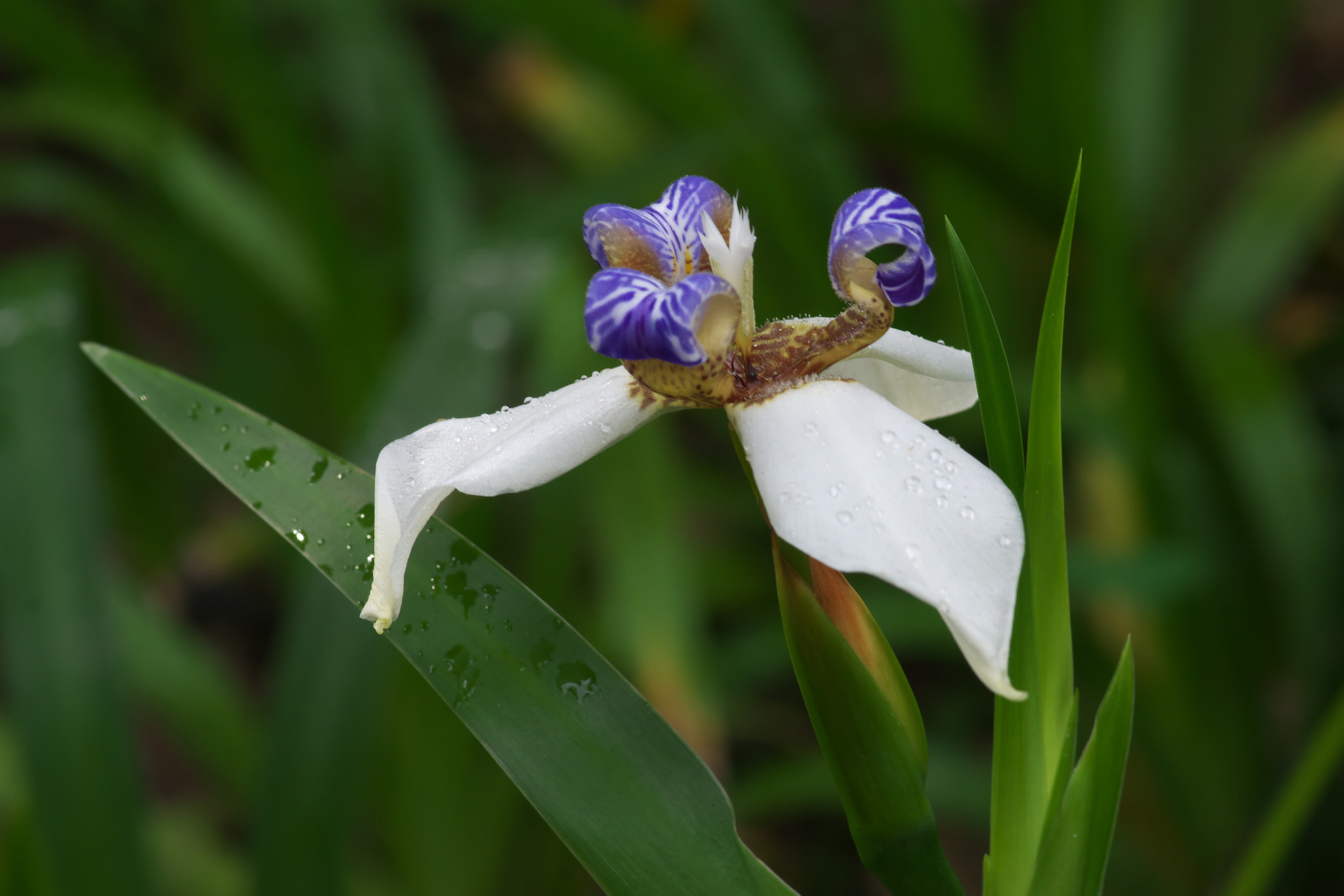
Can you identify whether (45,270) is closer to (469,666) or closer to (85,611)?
(85,611)

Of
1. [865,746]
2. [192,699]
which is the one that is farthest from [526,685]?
[192,699]

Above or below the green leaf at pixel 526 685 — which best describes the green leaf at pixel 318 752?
below

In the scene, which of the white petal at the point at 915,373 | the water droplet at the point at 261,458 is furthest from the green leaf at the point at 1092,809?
the water droplet at the point at 261,458

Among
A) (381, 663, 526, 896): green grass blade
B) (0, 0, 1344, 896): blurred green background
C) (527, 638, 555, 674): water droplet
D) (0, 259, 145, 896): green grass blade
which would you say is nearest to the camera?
(527, 638, 555, 674): water droplet

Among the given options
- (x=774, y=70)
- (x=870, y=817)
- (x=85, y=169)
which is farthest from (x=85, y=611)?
(x=85, y=169)

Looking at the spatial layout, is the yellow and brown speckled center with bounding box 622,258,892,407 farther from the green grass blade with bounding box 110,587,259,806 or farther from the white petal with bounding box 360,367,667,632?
the green grass blade with bounding box 110,587,259,806

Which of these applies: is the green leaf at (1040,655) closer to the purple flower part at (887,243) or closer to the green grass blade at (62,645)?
the purple flower part at (887,243)

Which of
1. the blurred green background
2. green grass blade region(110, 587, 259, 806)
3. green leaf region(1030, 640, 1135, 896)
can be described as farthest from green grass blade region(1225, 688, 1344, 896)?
green grass blade region(110, 587, 259, 806)
